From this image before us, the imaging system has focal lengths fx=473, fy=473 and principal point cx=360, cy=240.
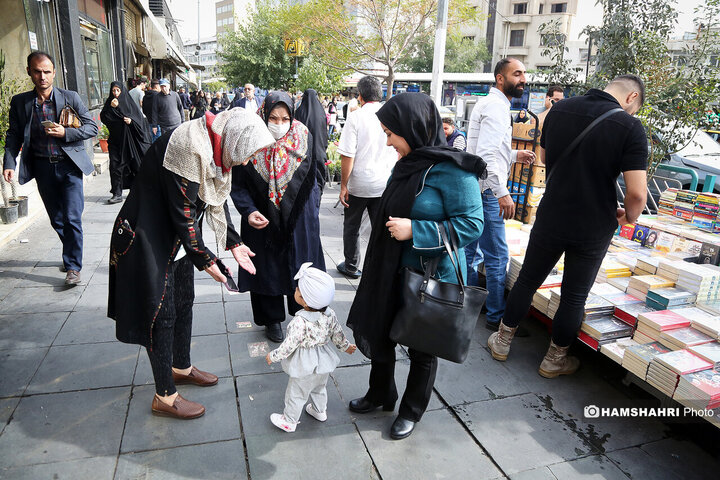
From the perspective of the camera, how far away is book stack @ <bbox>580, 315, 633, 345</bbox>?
3.17 metres

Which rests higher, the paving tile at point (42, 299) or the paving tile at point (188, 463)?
the paving tile at point (42, 299)

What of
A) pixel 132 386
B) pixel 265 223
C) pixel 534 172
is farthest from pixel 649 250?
pixel 132 386

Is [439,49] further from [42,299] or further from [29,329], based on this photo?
[29,329]

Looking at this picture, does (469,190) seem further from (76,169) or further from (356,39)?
(356,39)

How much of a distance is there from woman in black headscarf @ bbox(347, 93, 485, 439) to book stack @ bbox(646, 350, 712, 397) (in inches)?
53.5

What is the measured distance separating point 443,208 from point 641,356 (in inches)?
66.2

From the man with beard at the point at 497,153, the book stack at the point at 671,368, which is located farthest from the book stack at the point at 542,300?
the book stack at the point at 671,368

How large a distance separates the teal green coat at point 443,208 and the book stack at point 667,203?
377cm

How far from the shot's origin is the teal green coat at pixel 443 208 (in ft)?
6.93

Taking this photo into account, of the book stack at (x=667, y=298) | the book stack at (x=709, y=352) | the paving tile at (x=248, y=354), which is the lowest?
the paving tile at (x=248, y=354)

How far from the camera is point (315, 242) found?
3465 millimetres

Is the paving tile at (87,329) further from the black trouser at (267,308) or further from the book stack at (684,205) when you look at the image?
the book stack at (684,205)

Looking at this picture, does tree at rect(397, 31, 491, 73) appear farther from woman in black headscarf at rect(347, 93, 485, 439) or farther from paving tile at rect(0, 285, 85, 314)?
woman in black headscarf at rect(347, 93, 485, 439)

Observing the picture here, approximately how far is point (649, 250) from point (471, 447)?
299 centimetres
